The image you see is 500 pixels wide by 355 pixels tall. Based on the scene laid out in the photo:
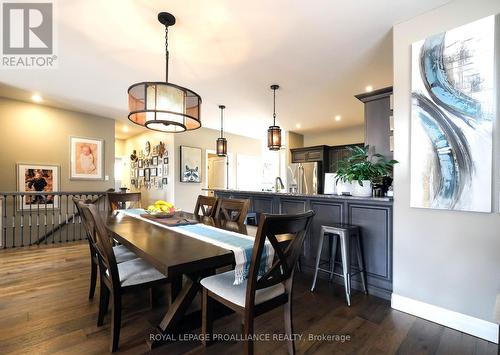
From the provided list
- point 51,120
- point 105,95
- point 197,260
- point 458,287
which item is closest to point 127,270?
point 197,260

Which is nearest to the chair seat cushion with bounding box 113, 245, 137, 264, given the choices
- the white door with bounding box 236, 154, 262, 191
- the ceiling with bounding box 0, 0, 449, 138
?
the ceiling with bounding box 0, 0, 449, 138

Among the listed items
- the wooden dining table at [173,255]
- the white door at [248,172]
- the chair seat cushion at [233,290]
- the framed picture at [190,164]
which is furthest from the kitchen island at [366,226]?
the white door at [248,172]

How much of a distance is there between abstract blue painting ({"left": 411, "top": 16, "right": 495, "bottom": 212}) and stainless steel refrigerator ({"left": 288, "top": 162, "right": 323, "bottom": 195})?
377cm

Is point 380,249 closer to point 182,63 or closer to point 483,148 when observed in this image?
point 483,148

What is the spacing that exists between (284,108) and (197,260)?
13.0 feet

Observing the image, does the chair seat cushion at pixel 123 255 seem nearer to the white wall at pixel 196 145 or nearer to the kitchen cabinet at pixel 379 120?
the kitchen cabinet at pixel 379 120

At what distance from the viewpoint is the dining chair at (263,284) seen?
124 cm

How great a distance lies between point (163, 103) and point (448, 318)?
279 cm

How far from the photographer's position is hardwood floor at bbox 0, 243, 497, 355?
157 cm

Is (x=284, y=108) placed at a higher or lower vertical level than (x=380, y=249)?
higher

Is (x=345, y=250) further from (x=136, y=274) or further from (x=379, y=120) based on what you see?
(x=379, y=120)

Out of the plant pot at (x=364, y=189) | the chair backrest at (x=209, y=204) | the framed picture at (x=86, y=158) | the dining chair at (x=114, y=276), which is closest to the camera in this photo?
the dining chair at (x=114, y=276)

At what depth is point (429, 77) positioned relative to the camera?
6.48ft

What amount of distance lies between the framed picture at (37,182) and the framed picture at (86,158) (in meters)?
0.33
